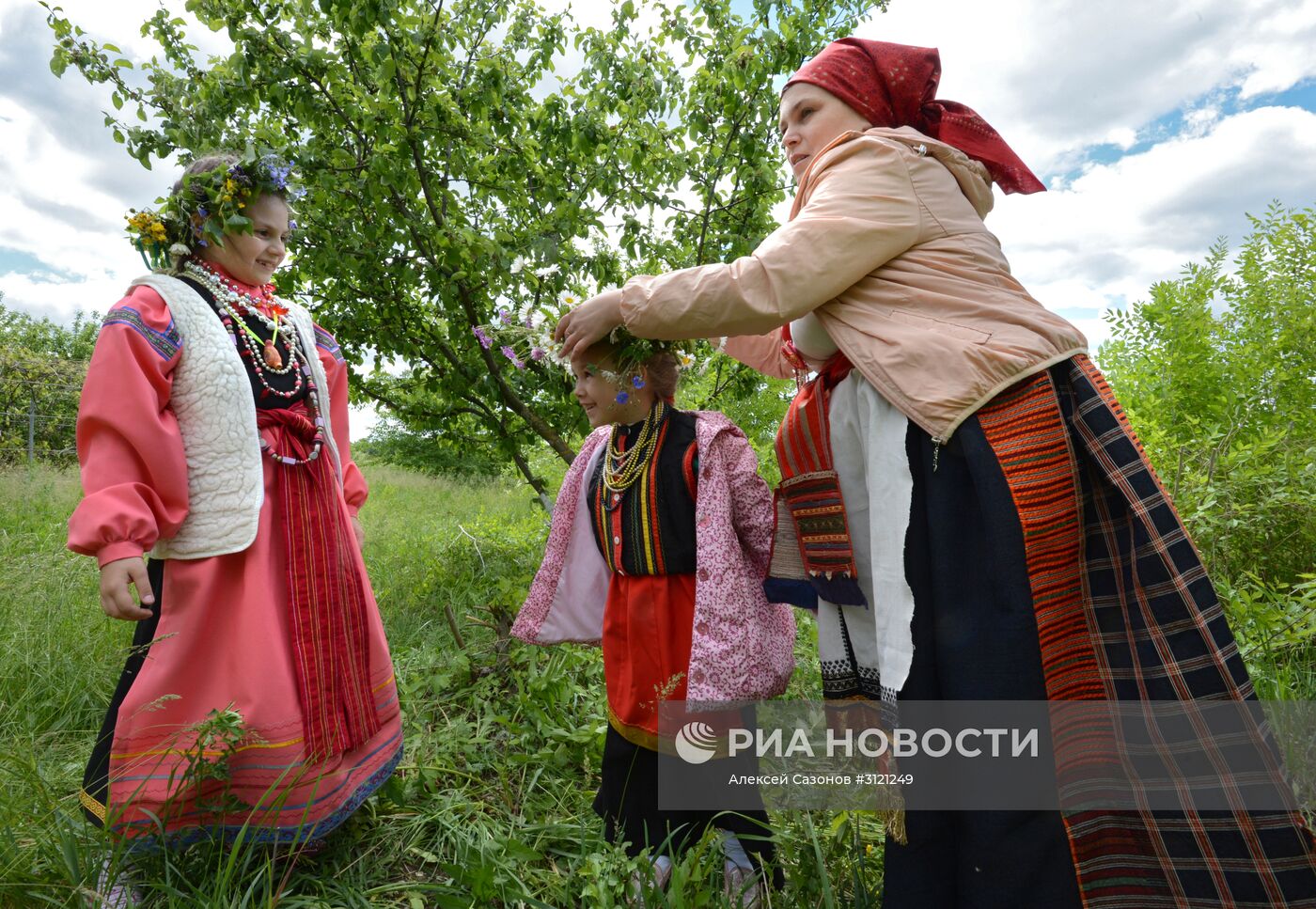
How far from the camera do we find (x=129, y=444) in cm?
171

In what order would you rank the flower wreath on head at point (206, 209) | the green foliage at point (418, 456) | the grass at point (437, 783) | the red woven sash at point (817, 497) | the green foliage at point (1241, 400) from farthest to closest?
the green foliage at point (418, 456) → the green foliage at point (1241, 400) → the flower wreath on head at point (206, 209) → the grass at point (437, 783) → the red woven sash at point (817, 497)

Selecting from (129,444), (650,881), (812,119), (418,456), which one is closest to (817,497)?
(812,119)

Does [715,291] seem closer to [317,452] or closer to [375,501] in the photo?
[317,452]

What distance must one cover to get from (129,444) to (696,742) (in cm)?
153

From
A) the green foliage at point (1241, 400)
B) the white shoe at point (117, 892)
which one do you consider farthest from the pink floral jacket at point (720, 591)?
the green foliage at point (1241, 400)

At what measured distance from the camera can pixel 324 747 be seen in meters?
1.88

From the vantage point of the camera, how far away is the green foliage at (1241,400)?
3133 millimetres

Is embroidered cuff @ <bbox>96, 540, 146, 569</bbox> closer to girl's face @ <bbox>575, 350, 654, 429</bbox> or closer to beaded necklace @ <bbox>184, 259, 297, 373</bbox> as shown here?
beaded necklace @ <bbox>184, 259, 297, 373</bbox>

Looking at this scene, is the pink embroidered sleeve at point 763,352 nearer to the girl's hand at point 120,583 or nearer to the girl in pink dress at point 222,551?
the girl in pink dress at point 222,551

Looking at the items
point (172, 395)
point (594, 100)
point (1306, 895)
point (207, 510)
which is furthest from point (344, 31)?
point (1306, 895)

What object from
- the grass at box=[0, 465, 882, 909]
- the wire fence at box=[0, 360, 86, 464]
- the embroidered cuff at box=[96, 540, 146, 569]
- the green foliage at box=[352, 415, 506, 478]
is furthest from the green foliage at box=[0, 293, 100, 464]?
the embroidered cuff at box=[96, 540, 146, 569]

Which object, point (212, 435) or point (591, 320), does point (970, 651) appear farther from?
point (212, 435)

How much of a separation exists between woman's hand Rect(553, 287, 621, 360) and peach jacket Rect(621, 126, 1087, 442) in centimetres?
11

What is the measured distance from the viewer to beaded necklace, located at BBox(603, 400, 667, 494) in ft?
6.70
